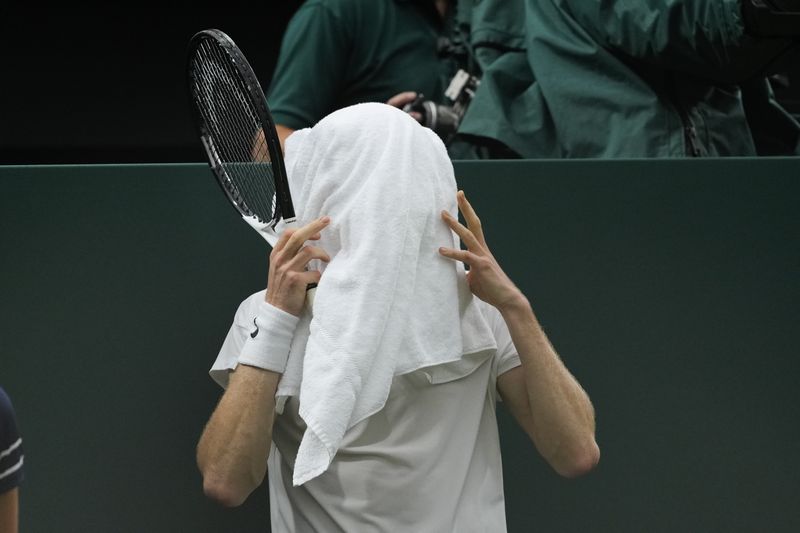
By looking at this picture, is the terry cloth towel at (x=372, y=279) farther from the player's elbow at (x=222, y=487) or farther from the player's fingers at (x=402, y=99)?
the player's fingers at (x=402, y=99)

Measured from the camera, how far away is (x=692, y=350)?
193cm

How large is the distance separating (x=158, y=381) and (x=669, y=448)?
2.62ft

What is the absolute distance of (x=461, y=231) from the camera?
4.60 feet

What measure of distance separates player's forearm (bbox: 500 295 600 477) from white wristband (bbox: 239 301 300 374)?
0.26 m

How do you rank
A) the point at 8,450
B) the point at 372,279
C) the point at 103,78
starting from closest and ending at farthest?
1. the point at 8,450
2. the point at 372,279
3. the point at 103,78

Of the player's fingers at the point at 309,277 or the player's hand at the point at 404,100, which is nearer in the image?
the player's fingers at the point at 309,277

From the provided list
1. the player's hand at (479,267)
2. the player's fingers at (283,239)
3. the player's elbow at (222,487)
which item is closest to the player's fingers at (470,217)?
the player's hand at (479,267)

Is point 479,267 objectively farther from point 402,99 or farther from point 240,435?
point 402,99

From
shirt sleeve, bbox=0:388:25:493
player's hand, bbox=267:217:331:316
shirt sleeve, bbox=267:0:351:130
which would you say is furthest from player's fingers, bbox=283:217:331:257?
shirt sleeve, bbox=267:0:351:130

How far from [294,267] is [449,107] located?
97cm

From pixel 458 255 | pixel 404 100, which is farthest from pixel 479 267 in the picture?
pixel 404 100

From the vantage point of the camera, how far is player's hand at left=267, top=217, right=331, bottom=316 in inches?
53.7

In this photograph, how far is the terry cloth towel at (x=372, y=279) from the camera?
4.26ft

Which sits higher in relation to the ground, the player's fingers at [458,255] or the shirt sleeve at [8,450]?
the shirt sleeve at [8,450]
